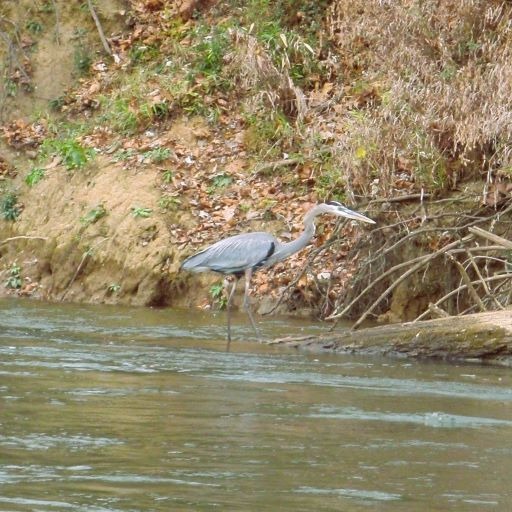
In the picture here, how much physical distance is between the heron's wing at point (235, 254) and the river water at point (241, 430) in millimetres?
1650

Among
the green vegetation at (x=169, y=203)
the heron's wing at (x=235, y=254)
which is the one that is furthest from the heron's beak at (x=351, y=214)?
the green vegetation at (x=169, y=203)

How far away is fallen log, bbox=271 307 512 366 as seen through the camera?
10.9 meters

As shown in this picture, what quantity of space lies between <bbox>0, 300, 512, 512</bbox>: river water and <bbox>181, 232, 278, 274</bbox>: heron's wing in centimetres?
165

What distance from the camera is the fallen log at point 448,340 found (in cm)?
1091

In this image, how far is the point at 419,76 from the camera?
15.0 m

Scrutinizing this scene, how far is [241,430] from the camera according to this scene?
25.9 ft

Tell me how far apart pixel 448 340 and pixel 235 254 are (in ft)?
12.6

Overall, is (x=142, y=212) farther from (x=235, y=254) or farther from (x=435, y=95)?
(x=435, y=95)

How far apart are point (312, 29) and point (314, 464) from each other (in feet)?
46.1

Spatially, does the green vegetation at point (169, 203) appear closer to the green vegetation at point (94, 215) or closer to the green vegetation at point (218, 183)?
the green vegetation at point (218, 183)

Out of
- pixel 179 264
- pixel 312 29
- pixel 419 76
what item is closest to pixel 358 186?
pixel 419 76

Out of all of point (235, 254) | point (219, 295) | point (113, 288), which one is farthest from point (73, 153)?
point (235, 254)

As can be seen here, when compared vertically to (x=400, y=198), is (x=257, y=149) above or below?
above

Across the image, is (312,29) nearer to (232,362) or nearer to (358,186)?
(358,186)
